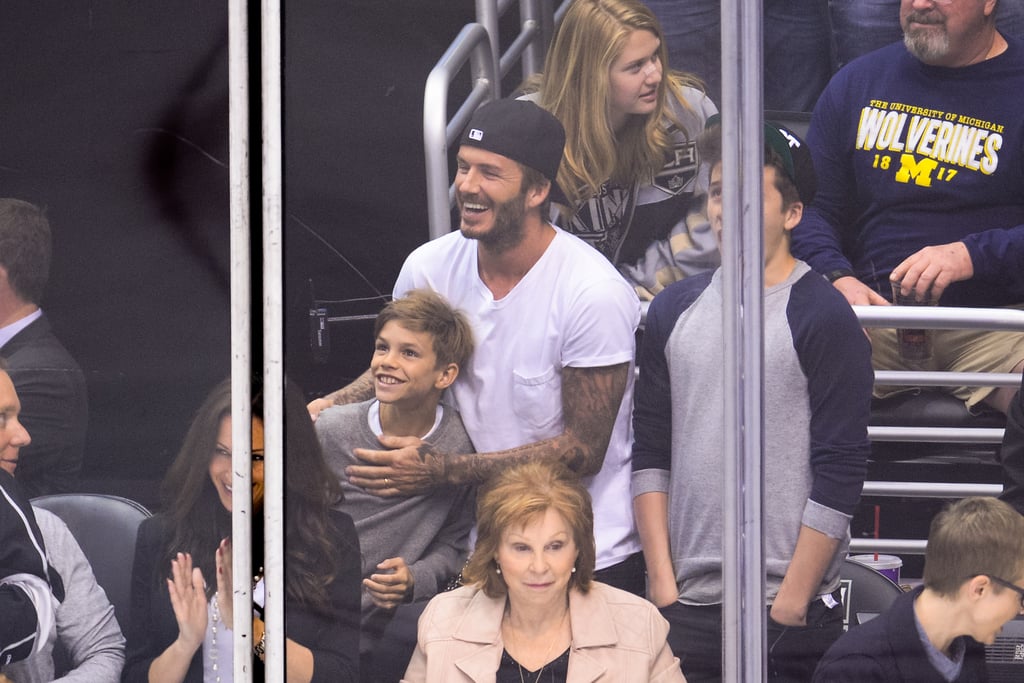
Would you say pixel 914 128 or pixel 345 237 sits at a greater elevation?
pixel 914 128

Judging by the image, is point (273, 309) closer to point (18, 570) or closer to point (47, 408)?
point (47, 408)

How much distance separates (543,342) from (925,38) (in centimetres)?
87

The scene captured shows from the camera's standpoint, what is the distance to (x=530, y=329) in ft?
6.75

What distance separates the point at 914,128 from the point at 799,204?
0.24m

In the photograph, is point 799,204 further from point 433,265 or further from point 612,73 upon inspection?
point 433,265

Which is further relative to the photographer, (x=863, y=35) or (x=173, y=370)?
(x=173, y=370)

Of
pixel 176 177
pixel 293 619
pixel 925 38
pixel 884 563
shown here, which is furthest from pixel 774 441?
pixel 176 177

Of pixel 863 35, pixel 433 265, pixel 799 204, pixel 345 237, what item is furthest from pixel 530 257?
pixel 863 35

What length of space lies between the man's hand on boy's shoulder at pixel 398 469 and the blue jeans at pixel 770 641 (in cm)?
51

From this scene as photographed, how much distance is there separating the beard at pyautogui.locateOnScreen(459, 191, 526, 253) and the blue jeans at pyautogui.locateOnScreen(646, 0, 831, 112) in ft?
1.32

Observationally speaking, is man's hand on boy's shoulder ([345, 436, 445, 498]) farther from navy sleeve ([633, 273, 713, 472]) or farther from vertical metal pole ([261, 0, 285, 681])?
navy sleeve ([633, 273, 713, 472])

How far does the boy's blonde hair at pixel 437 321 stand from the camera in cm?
208

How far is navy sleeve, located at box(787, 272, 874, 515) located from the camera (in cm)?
200

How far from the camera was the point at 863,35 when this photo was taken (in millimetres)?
1977
